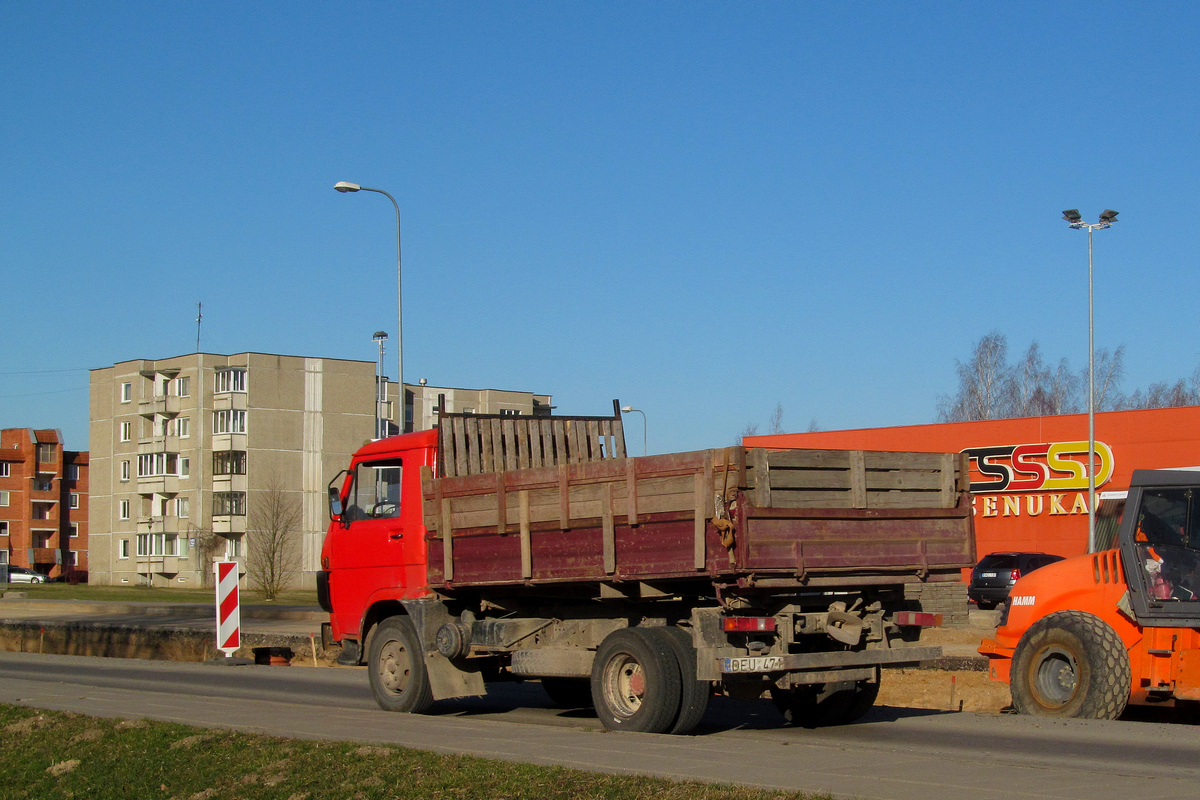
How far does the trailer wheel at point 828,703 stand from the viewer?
1136cm

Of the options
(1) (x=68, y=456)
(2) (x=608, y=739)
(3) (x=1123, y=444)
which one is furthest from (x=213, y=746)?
(1) (x=68, y=456)

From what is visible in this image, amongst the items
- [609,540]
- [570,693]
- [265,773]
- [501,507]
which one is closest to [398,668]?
[570,693]

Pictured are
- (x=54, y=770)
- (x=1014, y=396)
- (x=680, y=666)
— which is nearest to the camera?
(x=54, y=770)

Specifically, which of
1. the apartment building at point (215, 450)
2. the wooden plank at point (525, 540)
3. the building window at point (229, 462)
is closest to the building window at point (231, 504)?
the apartment building at point (215, 450)

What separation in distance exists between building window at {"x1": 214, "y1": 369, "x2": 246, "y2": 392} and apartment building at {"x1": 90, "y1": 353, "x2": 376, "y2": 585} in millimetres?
62

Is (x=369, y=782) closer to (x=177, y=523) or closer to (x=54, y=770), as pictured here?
(x=54, y=770)

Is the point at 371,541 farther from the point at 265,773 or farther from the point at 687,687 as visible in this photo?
the point at 265,773

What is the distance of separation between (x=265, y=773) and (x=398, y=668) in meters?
4.01

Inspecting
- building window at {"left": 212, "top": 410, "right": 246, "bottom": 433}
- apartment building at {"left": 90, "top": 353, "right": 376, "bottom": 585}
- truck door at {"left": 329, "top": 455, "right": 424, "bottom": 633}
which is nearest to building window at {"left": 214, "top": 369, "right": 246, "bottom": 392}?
apartment building at {"left": 90, "top": 353, "right": 376, "bottom": 585}

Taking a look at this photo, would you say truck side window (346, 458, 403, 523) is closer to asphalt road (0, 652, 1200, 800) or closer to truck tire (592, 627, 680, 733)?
asphalt road (0, 652, 1200, 800)

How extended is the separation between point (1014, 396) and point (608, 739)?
7329 centimetres

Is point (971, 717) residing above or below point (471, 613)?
below

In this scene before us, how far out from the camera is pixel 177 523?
268 ft

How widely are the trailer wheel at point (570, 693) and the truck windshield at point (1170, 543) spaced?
5.72 meters
